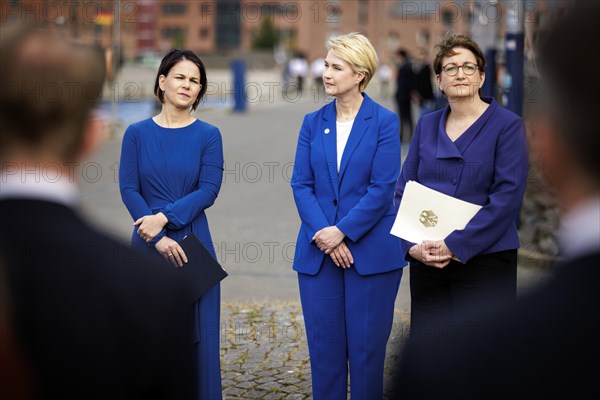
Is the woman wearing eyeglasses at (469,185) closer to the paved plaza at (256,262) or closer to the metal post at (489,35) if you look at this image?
the paved plaza at (256,262)

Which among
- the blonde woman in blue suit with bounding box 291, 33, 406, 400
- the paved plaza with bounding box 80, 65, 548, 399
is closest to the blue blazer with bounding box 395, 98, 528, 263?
the blonde woman in blue suit with bounding box 291, 33, 406, 400

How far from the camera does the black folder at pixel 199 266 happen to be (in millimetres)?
4191

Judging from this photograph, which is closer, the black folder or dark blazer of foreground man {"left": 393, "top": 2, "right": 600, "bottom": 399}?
dark blazer of foreground man {"left": 393, "top": 2, "right": 600, "bottom": 399}

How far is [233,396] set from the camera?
16.5 ft

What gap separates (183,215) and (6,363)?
2834 mm

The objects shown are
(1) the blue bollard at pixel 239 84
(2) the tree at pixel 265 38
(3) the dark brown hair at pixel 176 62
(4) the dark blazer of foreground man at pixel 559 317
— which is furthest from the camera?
(2) the tree at pixel 265 38

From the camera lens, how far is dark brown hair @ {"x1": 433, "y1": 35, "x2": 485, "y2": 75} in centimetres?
418

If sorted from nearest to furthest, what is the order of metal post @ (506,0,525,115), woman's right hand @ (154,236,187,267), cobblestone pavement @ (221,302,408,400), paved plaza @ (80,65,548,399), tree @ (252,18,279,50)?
woman's right hand @ (154,236,187,267) < cobblestone pavement @ (221,302,408,400) < paved plaza @ (80,65,548,399) < metal post @ (506,0,525,115) < tree @ (252,18,279,50)

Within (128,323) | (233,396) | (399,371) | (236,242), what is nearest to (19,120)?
(128,323)

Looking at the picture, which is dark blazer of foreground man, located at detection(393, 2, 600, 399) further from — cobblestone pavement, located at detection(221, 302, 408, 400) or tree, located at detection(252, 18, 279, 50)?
tree, located at detection(252, 18, 279, 50)

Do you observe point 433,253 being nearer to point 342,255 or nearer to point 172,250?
point 342,255

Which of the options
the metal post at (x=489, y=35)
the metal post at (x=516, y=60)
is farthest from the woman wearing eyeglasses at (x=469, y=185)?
the metal post at (x=489, y=35)

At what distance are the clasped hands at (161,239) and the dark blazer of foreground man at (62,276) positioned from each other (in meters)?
2.65

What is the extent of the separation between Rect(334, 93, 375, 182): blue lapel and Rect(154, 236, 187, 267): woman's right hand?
0.88m
